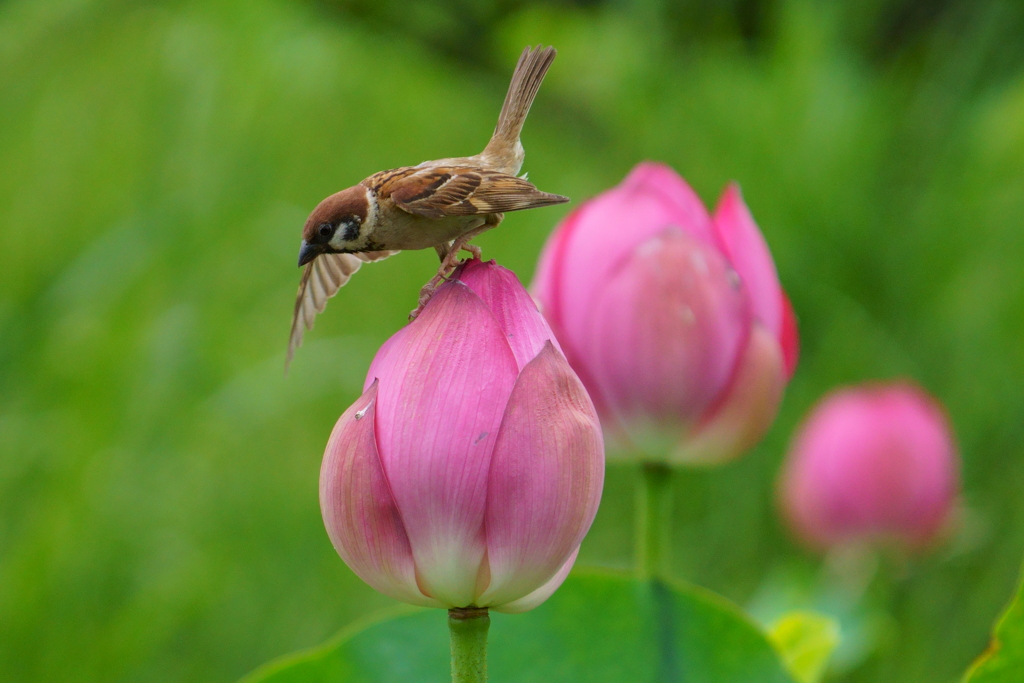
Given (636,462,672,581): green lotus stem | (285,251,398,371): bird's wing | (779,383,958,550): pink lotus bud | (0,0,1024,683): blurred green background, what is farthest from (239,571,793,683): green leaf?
(0,0,1024,683): blurred green background

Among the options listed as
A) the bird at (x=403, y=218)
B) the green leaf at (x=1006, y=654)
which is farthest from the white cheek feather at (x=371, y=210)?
the green leaf at (x=1006, y=654)

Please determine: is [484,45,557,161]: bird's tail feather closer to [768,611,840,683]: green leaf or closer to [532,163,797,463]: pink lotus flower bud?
[532,163,797,463]: pink lotus flower bud

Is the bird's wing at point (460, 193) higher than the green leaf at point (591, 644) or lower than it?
higher

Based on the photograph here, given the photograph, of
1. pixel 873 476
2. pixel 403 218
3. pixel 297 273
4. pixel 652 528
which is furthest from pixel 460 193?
pixel 297 273

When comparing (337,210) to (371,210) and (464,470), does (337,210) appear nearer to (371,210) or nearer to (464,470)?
(371,210)

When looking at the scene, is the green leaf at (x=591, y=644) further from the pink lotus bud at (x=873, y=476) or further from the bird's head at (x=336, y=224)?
the pink lotus bud at (x=873, y=476)

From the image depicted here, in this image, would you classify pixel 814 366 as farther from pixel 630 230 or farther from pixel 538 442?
pixel 538 442

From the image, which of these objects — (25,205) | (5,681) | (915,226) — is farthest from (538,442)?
(915,226)
